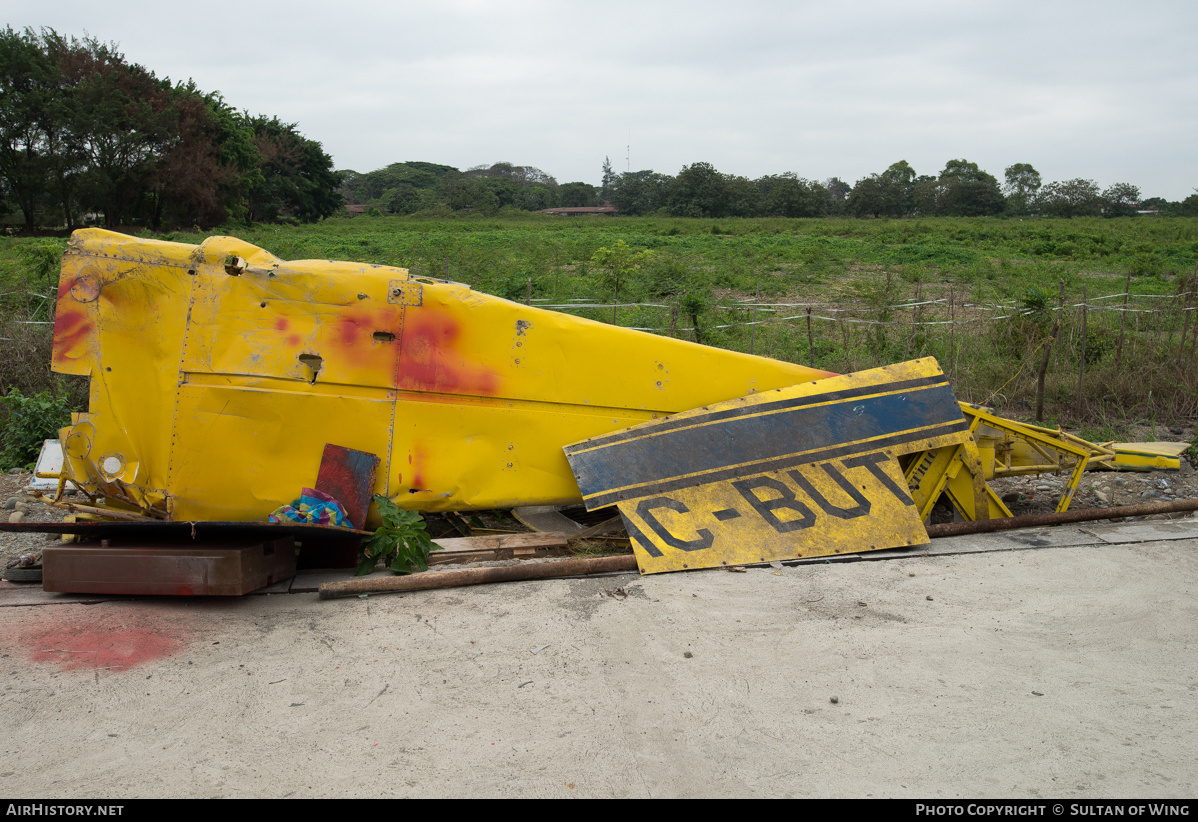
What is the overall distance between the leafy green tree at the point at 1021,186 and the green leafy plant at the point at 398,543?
69.5 metres

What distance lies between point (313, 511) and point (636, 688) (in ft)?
7.03

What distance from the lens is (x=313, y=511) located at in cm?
427

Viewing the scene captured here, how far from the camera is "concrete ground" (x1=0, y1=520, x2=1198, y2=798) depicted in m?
2.59

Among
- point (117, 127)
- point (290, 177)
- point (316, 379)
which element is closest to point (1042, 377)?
point (316, 379)

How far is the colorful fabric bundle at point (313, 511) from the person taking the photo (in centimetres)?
425

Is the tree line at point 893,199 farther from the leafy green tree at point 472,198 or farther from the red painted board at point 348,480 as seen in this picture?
the red painted board at point 348,480

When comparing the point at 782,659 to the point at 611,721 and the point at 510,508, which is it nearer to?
the point at 611,721

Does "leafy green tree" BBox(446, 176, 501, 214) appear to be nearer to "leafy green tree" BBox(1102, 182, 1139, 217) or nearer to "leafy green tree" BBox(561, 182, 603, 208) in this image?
"leafy green tree" BBox(561, 182, 603, 208)

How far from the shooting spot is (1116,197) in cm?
6219

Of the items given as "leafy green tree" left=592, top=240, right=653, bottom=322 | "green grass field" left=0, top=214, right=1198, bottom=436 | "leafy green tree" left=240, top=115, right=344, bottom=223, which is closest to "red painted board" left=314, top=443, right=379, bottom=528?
"green grass field" left=0, top=214, right=1198, bottom=436

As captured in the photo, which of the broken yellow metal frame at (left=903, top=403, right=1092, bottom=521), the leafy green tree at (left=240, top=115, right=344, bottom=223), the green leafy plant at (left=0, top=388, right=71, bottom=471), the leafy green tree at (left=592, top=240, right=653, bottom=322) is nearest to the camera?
the broken yellow metal frame at (left=903, top=403, right=1092, bottom=521)

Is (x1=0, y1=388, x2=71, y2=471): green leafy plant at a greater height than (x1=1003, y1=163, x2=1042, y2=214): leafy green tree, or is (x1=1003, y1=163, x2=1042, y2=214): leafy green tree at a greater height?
(x1=1003, y1=163, x2=1042, y2=214): leafy green tree

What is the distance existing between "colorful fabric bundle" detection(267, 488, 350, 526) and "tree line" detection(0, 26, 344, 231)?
3517cm

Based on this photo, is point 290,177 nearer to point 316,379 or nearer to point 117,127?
point 117,127
